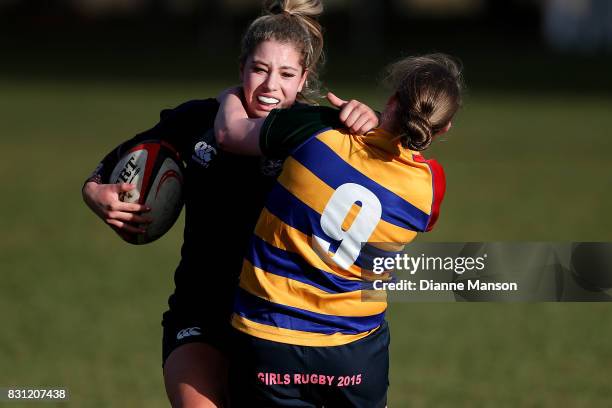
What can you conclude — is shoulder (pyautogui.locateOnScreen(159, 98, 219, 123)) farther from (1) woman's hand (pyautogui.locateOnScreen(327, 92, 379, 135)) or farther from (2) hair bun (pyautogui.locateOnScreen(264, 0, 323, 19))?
(1) woman's hand (pyautogui.locateOnScreen(327, 92, 379, 135))

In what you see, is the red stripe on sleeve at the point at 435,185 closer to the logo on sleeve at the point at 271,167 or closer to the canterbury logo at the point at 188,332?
the logo on sleeve at the point at 271,167

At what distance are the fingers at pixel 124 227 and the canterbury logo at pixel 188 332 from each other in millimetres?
411

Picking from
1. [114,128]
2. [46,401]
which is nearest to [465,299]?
[46,401]

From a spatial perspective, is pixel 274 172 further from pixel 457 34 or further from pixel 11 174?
pixel 457 34

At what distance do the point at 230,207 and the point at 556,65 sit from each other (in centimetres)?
3105

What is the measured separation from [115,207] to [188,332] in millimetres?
526

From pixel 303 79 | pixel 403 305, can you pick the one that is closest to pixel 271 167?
pixel 303 79

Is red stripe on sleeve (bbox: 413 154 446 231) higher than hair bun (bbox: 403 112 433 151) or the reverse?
the reverse

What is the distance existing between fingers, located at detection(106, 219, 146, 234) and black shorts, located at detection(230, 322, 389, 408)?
65 centimetres

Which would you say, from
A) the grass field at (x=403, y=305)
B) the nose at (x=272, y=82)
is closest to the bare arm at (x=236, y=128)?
the nose at (x=272, y=82)

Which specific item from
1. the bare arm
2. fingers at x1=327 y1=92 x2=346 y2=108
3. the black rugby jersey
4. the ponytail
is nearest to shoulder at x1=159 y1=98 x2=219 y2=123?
the black rugby jersey

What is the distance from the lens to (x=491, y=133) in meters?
20.1

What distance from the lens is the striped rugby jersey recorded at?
3.35 metres

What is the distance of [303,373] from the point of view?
3.46 m
